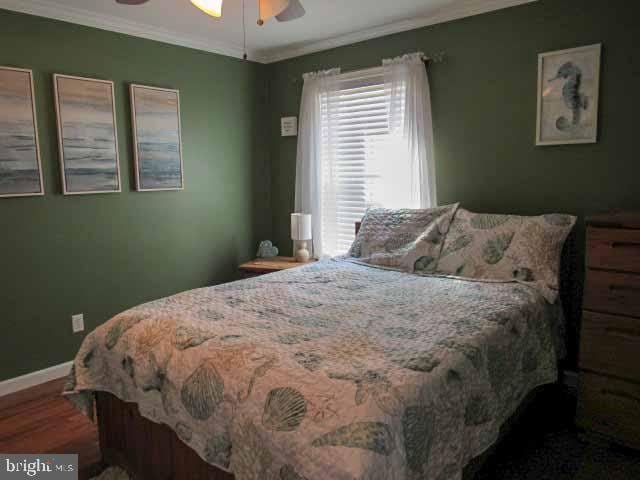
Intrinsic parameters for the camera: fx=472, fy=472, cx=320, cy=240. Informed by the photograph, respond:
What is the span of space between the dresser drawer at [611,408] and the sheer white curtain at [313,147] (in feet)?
7.35

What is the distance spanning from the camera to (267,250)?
4.05 meters

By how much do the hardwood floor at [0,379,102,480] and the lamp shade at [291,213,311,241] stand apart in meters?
1.94

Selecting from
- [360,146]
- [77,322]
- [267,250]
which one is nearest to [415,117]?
[360,146]

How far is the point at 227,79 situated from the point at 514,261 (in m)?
2.72

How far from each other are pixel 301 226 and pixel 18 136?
198cm

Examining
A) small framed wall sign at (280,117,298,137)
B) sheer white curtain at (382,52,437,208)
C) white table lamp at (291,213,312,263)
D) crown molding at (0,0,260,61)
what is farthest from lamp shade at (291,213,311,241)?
crown molding at (0,0,260,61)

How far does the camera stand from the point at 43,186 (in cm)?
293

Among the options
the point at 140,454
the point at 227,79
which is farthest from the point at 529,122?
the point at 140,454

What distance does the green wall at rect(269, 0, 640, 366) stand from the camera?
2.56m

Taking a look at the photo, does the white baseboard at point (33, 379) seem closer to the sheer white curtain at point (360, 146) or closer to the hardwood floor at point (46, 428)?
the hardwood floor at point (46, 428)

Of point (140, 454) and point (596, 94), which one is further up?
point (596, 94)

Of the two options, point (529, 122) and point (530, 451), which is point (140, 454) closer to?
point (530, 451)

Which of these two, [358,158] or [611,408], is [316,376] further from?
[358,158]

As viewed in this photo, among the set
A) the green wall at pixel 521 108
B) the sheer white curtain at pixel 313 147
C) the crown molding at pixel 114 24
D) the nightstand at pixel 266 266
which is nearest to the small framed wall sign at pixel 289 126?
the sheer white curtain at pixel 313 147
